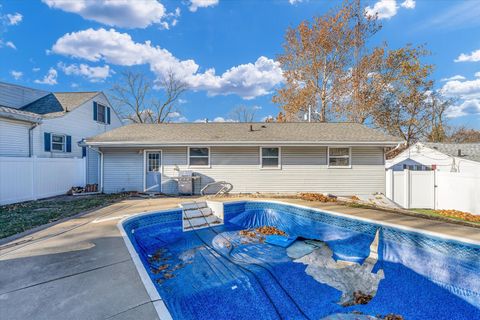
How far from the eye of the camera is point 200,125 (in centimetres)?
1261

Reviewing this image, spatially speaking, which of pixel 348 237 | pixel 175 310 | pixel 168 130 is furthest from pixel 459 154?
pixel 175 310

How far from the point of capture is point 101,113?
16141mm

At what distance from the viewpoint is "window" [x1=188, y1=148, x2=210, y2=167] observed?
10.6 m

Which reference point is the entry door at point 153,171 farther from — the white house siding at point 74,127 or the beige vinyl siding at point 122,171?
the white house siding at point 74,127

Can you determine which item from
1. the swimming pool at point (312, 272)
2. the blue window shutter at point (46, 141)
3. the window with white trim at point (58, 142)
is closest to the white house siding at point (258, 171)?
the blue window shutter at point (46, 141)

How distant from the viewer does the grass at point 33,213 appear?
5.24 meters

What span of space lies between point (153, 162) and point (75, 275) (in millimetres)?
7999

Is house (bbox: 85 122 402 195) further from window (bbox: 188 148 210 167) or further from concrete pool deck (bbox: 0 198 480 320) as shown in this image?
concrete pool deck (bbox: 0 198 480 320)

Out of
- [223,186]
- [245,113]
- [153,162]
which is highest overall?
[245,113]

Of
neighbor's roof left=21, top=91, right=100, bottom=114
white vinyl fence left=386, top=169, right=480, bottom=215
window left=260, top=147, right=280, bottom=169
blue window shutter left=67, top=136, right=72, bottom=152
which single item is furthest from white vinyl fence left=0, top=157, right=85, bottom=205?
white vinyl fence left=386, top=169, right=480, bottom=215

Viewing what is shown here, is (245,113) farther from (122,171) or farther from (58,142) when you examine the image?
(122,171)

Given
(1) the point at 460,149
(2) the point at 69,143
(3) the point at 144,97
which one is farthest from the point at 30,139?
(1) the point at 460,149

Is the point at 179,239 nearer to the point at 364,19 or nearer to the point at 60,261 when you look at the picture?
the point at 60,261

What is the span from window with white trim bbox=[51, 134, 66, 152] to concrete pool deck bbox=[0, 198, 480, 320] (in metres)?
9.32
